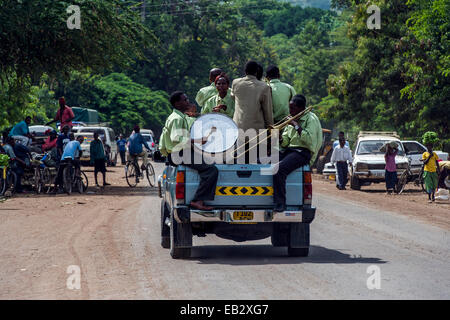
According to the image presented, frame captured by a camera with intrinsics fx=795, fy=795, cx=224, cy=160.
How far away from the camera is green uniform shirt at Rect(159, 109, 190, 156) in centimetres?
1041

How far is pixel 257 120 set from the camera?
11.1 metres

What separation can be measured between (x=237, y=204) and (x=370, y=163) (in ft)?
57.8

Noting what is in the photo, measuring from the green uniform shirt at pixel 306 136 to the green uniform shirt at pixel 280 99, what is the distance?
0.74 metres

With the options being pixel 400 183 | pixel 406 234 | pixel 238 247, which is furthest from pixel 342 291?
pixel 400 183

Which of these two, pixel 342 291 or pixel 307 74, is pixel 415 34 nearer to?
pixel 342 291

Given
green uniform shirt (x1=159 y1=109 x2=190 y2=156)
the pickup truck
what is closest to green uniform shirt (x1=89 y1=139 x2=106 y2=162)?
green uniform shirt (x1=159 y1=109 x2=190 y2=156)

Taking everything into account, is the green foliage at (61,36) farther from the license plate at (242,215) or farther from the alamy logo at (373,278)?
the alamy logo at (373,278)

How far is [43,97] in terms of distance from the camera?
177ft

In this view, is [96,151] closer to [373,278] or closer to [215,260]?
[215,260]

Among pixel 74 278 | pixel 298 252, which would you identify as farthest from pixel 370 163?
pixel 74 278

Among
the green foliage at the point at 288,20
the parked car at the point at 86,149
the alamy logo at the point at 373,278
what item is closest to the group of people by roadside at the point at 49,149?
the parked car at the point at 86,149

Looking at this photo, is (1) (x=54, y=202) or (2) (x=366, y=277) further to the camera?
(1) (x=54, y=202)

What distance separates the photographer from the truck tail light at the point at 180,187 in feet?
33.5
